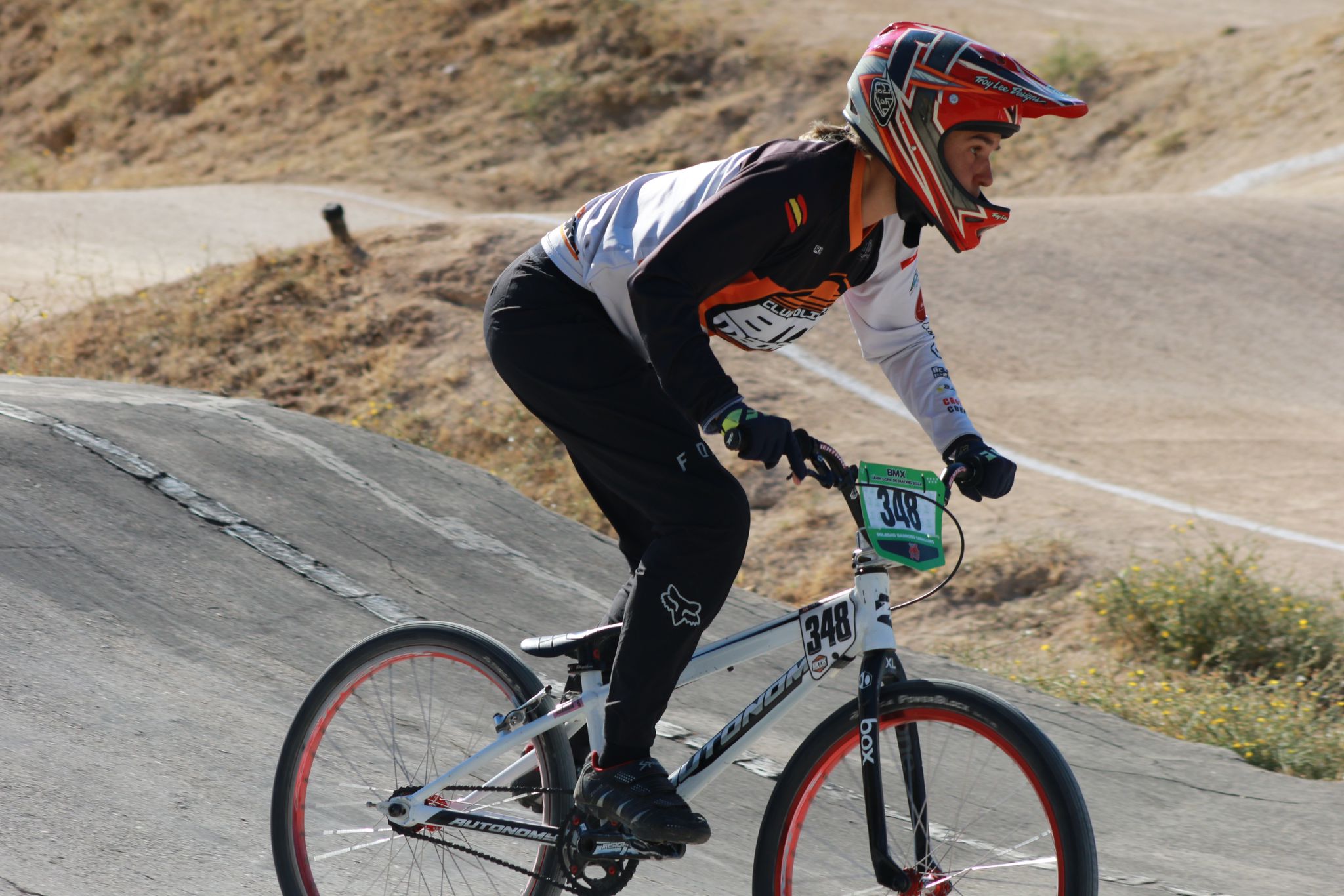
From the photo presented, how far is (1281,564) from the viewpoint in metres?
7.31

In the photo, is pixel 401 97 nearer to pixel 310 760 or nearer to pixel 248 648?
pixel 248 648

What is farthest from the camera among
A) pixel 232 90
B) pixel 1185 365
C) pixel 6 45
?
pixel 6 45

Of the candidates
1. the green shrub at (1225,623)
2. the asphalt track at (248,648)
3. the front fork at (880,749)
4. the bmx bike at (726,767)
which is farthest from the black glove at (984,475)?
the green shrub at (1225,623)

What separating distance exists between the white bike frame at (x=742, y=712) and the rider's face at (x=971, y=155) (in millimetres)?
848

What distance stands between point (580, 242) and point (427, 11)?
71.0 feet

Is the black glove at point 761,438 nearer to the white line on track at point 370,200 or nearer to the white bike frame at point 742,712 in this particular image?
the white bike frame at point 742,712

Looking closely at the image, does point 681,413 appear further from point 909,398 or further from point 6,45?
point 6,45

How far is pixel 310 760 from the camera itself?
3164 mm

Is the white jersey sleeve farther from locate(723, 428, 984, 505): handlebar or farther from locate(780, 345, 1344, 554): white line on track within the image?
locate(780, 345, 1344, 554): white line on track

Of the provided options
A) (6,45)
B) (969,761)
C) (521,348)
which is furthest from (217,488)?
(6,45)

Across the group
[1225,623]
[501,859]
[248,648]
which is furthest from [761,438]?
[1225,623]

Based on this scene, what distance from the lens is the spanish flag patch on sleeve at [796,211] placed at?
8.99ft

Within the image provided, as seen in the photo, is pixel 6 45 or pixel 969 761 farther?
pixel 6 45

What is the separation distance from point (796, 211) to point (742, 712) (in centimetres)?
111
